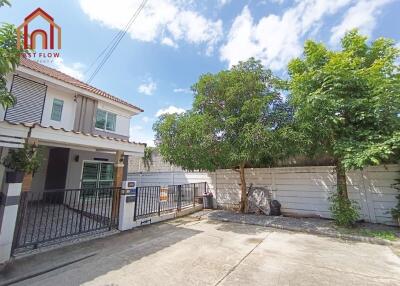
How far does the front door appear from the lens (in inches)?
418

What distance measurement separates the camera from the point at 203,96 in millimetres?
8680

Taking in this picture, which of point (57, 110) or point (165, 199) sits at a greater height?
point (57, 110)

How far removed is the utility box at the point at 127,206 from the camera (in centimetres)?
680

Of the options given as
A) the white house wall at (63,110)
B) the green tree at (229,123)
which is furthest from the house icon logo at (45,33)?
the green tree at (229,123)

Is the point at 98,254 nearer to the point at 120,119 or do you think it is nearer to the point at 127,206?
the point at 127,206

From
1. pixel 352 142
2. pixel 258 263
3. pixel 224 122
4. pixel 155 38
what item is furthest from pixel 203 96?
pixel 258 263

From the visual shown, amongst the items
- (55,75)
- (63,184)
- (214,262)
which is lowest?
(214,262)

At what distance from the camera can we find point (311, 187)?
8641mm

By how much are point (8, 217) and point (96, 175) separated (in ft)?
23.3

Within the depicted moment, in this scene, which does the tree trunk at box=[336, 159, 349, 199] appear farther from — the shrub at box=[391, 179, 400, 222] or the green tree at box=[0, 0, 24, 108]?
the green tree at box=[0, 0, 24, 108]

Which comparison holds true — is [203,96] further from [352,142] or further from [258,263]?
[258,263]

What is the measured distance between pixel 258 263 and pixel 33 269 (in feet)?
15.2

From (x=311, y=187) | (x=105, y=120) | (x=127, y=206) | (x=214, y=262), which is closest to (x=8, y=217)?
(x=127, y=206)

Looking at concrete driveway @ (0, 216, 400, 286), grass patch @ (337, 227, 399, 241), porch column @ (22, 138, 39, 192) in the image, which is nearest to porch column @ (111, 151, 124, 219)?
concrete driveway @ (0, 216, 400, 286)
